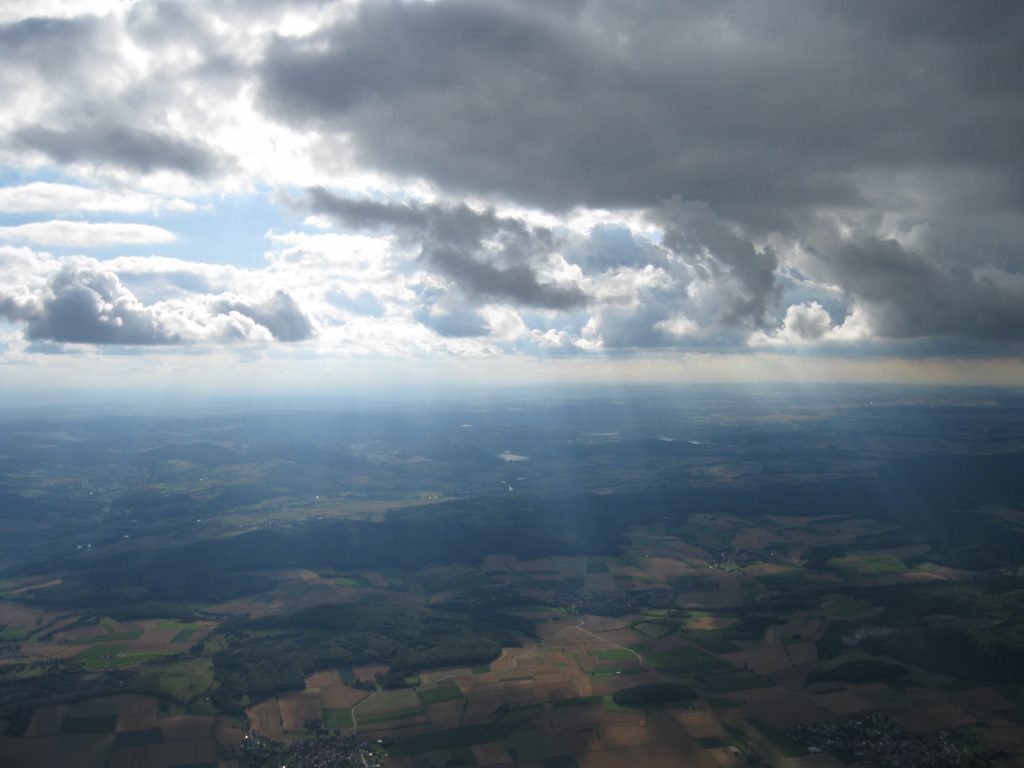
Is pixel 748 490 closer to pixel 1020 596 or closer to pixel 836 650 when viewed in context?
pixel 1020 596

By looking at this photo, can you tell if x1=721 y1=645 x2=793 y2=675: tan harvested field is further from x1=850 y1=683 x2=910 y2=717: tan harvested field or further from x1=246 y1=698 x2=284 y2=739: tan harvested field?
x1=246 y1=698 x2=284 y2=739: tan harvested field

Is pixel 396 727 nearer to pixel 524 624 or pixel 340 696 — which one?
pixel 340 696

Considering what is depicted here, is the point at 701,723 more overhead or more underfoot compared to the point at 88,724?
more overhead

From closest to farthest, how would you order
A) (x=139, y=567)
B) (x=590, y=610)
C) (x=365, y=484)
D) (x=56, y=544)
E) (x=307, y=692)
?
(x=307, y=692), (x=590, y=610), (x=139, y=567), (x=56, y=544), (x=365, y=484)

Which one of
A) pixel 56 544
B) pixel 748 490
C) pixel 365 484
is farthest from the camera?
pixel 365 484

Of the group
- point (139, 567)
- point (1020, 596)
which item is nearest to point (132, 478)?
point (139, 567)

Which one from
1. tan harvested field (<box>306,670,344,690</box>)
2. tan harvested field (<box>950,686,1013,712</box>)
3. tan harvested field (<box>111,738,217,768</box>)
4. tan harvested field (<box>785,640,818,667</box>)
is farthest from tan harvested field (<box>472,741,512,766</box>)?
tan harvested field (<box>950,686,1013,712</box>)

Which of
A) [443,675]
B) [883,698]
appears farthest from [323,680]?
[883,698]

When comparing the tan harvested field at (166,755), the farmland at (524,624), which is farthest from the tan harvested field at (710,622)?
the tan harvested field at (166,755)

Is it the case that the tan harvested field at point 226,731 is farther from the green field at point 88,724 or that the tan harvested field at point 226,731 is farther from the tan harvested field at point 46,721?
the tan harvested field at point 46,721

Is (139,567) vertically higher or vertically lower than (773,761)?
lower

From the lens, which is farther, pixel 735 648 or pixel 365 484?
pixel 365 484
